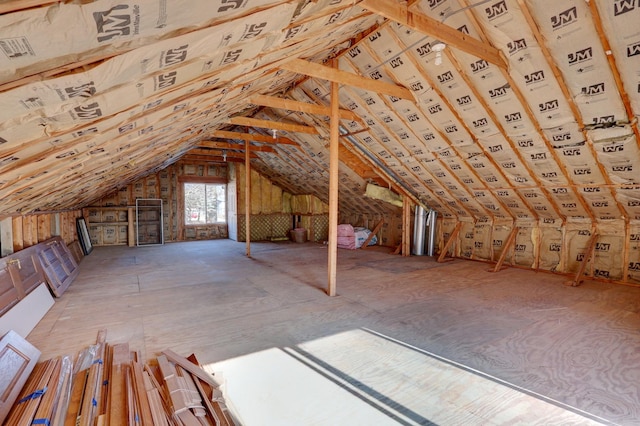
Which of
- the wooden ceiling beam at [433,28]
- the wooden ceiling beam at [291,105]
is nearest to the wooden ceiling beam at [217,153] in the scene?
the wooden ceiling beam at [291,105]

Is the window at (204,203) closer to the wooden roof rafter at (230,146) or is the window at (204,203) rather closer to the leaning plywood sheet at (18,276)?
the wooden roof rafter at (230,146)

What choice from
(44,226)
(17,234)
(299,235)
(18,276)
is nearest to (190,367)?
(18,276)

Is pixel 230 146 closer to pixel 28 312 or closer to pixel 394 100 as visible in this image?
pixel 394 100

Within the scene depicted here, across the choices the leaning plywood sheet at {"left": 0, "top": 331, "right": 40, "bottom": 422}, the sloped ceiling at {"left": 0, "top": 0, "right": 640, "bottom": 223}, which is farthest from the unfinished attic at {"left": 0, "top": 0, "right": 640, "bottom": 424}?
the leaning plywood sheet at {"left": 0, "top": 331, "right": 40, "bottom": 422}

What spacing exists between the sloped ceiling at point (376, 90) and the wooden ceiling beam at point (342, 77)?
0.02 metres

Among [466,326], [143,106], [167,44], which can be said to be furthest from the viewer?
[466,326]

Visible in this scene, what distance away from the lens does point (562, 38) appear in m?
3.23

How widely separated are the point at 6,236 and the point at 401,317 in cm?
530

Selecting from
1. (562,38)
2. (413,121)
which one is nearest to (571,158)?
(562,38)

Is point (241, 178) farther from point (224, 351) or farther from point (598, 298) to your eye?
point (598, 298)

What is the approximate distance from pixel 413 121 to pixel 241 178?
7556mm

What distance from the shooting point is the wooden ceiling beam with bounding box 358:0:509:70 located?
8.70 ft

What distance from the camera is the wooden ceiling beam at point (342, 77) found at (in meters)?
3.72

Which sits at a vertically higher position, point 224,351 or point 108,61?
point 108,61
